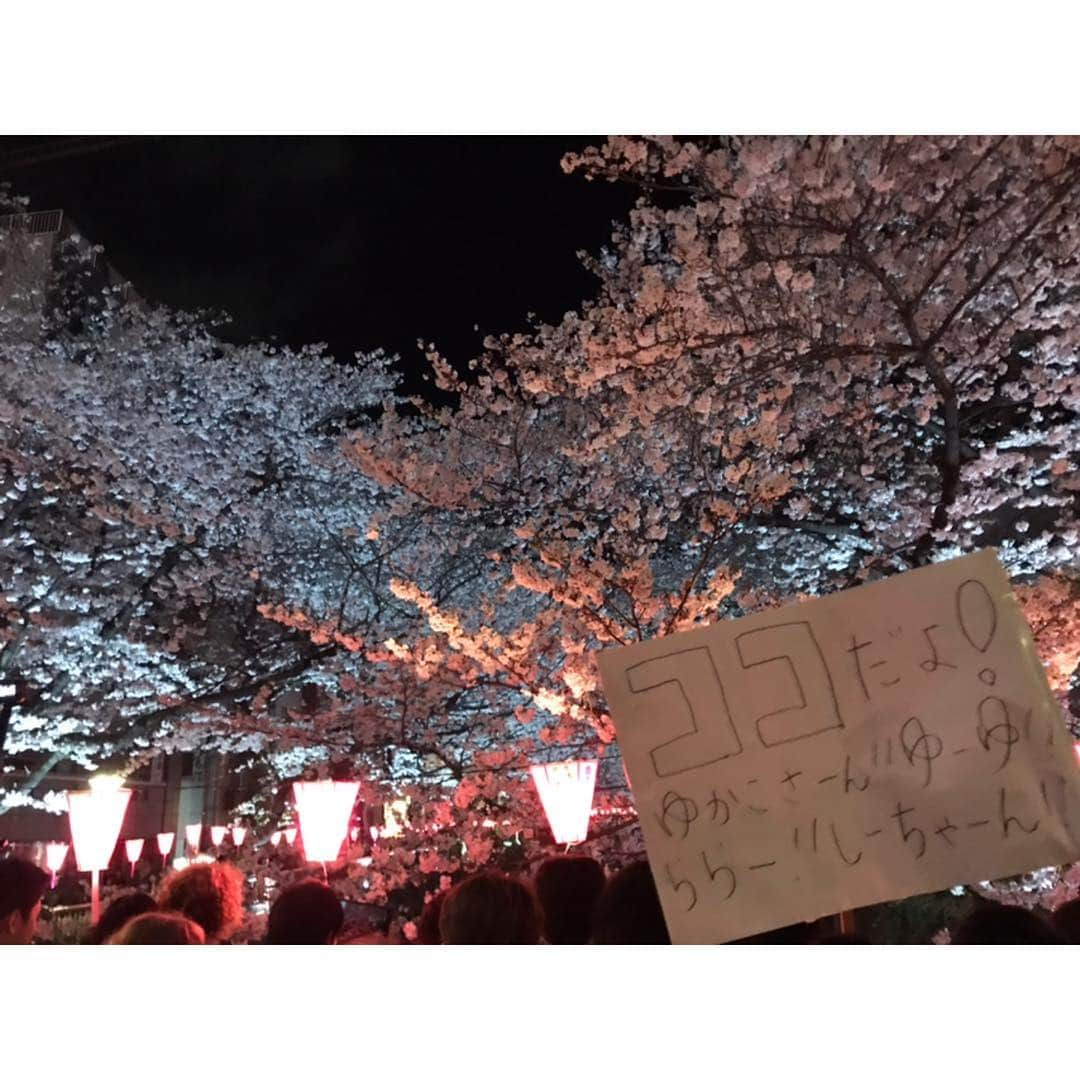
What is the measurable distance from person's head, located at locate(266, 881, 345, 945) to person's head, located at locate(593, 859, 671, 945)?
0.91 meters

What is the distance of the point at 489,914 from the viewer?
1.80 meters

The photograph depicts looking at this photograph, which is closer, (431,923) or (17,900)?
(17,900)

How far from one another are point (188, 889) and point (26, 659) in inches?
294

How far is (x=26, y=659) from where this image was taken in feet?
28.4

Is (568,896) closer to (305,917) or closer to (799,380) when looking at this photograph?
(305,917)

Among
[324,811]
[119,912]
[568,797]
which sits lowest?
[119,912]

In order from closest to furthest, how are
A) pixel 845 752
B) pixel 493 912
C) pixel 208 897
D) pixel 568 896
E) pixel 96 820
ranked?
pixel 845 752, pixel 493 912, pixel 568 896, pixel 208 897, pixel 96 820

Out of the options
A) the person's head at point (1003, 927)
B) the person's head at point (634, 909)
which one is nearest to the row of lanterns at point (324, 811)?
the person's head at point (634, 909)

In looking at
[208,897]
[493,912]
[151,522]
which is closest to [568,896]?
[493,912]

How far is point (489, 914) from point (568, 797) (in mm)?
1813

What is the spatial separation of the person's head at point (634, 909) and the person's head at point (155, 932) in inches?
37.0

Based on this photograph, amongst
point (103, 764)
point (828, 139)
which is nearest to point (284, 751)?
point (103, 764)

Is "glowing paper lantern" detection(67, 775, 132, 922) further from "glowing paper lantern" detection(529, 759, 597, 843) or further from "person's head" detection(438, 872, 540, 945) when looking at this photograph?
"person's head" detection(438, 872, 540, 945)
